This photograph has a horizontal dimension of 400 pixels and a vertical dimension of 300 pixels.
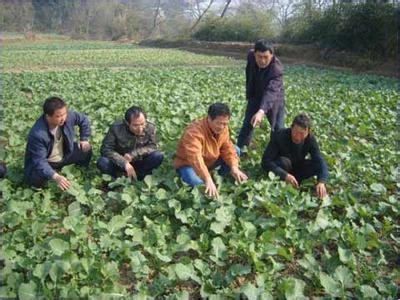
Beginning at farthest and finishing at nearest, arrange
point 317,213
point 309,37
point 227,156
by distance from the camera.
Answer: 1. point 309,37
2. point 227,156
3. point 317,213

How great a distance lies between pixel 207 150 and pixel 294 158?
3.09 ft

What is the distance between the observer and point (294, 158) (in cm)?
439

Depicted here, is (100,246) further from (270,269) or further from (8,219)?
(270,269)

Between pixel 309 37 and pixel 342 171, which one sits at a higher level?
pixel 309 37

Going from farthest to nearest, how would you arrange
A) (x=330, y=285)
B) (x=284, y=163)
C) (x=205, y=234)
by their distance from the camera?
(x=284, y=163) < (x=205, y=234) < (x=330, y=285)

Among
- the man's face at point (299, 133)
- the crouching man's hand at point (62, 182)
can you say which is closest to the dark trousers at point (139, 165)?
the crouching man's hand at point (62, 182)

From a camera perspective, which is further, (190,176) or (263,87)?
(263,87)

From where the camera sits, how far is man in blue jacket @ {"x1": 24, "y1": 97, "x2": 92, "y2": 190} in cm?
392

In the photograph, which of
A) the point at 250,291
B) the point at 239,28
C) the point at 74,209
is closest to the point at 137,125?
the point at 74,209

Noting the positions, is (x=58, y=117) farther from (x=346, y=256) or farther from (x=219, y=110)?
(x=346, y=256)

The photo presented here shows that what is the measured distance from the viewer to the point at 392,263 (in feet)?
10.4

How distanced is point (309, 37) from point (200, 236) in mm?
23212

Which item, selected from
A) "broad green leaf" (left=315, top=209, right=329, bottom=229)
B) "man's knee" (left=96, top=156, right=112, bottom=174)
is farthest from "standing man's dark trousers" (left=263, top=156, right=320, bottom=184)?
"man's knee" (left=96, top=156, right=112, bottom=174)

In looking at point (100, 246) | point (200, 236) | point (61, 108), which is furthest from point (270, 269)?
point (61, 108)
